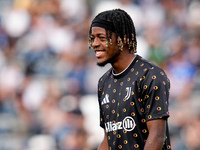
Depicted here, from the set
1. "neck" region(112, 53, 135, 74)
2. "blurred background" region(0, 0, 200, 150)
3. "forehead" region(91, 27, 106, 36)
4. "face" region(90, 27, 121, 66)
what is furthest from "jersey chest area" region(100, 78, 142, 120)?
"blurred background" region(0, 0, 200, 150)

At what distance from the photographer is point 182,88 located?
8.09 metres

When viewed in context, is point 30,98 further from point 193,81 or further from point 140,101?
point 140,101

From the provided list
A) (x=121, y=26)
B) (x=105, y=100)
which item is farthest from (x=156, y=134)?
→ (x=121, y=26)

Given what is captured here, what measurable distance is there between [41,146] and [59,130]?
16.5 inches

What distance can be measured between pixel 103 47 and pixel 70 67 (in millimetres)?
4916

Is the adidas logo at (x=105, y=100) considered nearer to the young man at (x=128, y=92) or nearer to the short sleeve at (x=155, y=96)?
the young man at (x=128, y=92)

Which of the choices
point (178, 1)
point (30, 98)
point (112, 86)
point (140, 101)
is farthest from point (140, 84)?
point (178, 1)

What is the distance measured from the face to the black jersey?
0.55ft

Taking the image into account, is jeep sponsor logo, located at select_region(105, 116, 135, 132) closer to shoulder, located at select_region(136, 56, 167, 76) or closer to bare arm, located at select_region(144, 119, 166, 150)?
bare arm, located at select_region(144, 119, 166, 150)

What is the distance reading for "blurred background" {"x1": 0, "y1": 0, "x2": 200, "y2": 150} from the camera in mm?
8023

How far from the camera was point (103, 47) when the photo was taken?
3.65 m

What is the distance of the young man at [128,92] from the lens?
3.41 metres

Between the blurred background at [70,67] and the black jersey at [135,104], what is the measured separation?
14.1 feet

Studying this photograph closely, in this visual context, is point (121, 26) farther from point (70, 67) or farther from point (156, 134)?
point (70, 67)
